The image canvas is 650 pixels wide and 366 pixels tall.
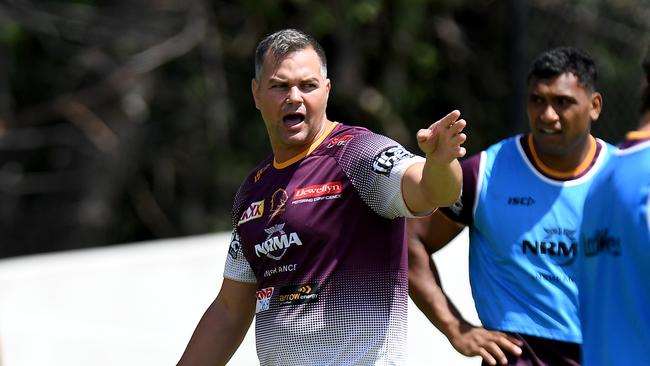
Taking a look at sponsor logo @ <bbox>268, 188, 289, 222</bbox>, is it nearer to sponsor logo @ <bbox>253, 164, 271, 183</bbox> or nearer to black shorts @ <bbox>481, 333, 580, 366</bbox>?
sponsor logo @ <bbox>253, 164, 271, 183</bbox>

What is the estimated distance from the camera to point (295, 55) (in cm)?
385

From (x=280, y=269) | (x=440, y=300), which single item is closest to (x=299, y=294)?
(x=280, y=269)

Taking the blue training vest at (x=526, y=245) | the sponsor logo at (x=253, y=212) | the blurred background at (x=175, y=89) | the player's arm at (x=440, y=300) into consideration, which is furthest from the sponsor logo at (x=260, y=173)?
the blurred background at (x=175, y=89)

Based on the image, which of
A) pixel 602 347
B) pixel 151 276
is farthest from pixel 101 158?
pixel 602 347

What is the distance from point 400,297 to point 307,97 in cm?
72

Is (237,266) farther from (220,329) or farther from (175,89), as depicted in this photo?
(175,89)

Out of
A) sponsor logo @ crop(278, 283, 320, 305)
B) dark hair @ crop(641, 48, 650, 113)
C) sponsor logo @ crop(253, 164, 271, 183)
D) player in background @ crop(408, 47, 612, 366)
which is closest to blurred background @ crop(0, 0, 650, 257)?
player in background @ crop(408, 47, 612, 366)

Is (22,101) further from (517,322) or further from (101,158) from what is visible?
(517,322)

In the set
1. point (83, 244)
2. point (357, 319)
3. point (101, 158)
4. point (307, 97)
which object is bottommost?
point (83, 244)

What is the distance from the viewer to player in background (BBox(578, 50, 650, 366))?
278 centimetres

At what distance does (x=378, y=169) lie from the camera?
11.8ft

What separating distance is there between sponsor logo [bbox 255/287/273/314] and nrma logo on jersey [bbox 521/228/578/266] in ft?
3.08

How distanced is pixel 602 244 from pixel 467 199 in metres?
1.37

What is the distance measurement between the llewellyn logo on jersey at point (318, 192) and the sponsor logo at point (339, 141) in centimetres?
14
